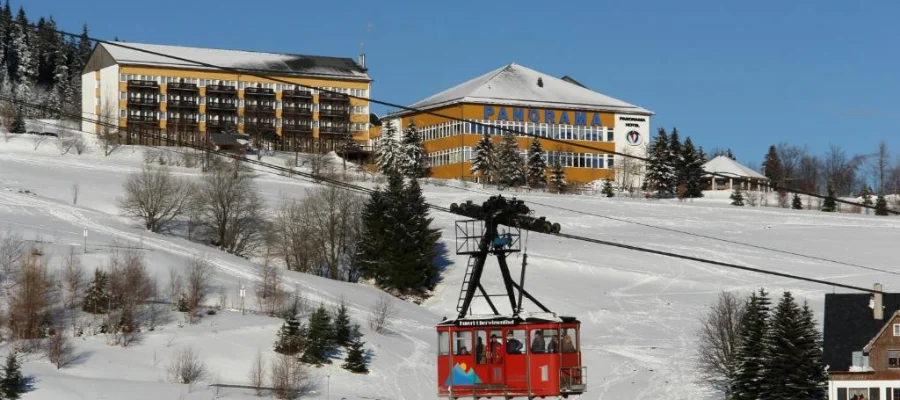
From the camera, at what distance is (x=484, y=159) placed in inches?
6299

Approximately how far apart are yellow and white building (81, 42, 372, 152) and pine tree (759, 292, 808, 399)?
10345 cm

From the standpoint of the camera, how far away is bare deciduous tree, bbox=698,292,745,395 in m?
81.8

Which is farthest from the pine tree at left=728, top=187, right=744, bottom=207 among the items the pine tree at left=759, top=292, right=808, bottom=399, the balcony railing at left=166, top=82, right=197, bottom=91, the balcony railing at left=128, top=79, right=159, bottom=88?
the pine tree at left=759, top=292, right=808, bottom=399

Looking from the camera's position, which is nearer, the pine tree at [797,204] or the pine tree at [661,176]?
the pine tree at [797,204]

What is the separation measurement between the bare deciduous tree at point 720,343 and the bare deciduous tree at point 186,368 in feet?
86.4

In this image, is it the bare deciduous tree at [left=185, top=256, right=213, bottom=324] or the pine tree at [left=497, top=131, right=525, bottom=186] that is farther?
the pine tree at [left=497, top=131, right=525, bottom=186]

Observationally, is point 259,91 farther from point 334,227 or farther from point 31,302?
point 31,302

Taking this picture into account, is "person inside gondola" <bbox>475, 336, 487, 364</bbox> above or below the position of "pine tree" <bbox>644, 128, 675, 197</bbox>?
below

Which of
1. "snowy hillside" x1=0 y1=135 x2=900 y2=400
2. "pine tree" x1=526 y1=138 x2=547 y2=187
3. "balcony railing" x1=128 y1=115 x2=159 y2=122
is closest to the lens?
"snowy hillside" x1=0 y1=135 x2=900 y2=400

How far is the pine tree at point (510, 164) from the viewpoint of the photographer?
503ft

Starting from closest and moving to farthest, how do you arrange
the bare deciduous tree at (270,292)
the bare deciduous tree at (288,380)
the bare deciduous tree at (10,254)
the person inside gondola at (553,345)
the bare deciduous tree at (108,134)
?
the person inside gondola at (553,345)
the bare deciduous tree at (288,380)
the bare deciduous tree at (10,254)
the bare deciduous tree at (270,292)
the bare deciduous tree at (108,134)

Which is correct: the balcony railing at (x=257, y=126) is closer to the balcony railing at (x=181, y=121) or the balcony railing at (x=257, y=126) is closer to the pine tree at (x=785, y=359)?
the balcony railing at (x=181, y=121)

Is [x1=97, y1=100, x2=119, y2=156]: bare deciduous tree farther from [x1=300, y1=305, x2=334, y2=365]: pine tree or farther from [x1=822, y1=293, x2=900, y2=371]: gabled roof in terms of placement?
[x1=822, y1=293, x2=900, y2=371]: gabled roof

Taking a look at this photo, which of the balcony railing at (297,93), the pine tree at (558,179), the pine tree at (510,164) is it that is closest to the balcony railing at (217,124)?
the balcony railing at (297,93)
